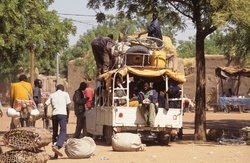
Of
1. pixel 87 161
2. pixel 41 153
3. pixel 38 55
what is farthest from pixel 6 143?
pixel 38 55

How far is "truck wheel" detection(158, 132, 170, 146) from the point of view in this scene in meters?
18.6

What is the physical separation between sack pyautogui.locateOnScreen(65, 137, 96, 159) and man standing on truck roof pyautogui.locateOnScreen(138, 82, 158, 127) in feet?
11.0

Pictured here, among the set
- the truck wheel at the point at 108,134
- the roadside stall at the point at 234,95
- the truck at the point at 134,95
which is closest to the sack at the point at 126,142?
the truck at the point at 134,95

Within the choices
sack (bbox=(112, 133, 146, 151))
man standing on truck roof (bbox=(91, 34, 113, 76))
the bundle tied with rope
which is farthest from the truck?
the bundle tied with rope

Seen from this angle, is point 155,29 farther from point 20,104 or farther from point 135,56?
point 20,104

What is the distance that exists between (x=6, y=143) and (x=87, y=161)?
3.01 m

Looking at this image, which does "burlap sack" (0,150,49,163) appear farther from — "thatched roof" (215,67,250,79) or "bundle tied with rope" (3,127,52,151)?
"thatched roof" (215,67,250,79)

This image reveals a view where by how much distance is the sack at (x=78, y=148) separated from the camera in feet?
47.6

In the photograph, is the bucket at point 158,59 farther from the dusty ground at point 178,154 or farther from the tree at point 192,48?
the tree at point 192,48

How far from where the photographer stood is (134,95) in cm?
1897

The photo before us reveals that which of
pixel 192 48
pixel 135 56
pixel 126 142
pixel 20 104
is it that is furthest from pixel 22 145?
pixel 192 48

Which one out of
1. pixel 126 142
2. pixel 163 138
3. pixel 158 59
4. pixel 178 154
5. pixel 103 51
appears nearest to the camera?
pixel 178 154

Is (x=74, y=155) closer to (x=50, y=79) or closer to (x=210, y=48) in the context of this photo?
(x=50, y=79)

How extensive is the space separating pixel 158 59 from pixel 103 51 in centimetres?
181
